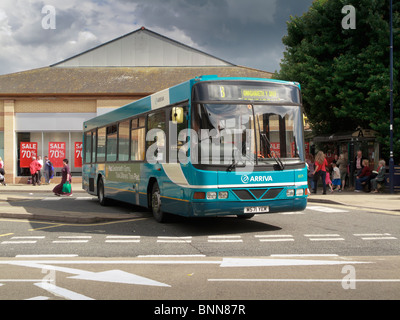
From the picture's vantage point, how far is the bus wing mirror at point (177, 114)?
10195 mm

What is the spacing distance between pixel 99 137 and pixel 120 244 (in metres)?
8.30

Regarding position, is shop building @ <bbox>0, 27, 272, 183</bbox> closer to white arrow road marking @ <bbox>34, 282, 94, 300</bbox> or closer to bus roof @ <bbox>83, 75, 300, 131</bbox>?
bus roof @ <bbox>83, 75, 300, 131</bbox>

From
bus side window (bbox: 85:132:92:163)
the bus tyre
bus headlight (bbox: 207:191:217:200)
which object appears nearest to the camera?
bus headlight (bbox: 207:191:217:200)

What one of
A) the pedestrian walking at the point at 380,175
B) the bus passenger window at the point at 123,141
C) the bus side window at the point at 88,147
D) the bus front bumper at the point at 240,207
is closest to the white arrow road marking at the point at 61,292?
the bus front bumper at the point at 240,207

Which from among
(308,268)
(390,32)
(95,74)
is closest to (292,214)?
(308,268)

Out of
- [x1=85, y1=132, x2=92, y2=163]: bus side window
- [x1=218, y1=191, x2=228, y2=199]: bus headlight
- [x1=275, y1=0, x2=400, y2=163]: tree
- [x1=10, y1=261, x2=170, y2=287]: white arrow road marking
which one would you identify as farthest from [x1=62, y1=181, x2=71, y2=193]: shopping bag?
[x1=10, y1=261, x2=170, y2=287]: white arrow road marking

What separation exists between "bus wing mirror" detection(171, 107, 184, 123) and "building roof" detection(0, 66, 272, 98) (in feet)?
76.6

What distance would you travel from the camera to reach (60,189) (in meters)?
21.0

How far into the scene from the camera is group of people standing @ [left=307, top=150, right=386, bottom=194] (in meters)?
20.4

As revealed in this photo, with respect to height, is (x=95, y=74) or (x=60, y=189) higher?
(x=95, y=74)

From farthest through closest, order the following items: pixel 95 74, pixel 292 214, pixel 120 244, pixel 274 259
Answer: pixel 95 74 < pixel 292 214 < pixel 120 244 < pixel 274 259

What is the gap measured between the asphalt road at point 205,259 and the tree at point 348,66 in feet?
34.3

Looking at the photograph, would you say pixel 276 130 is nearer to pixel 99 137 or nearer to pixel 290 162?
pixel 290 162

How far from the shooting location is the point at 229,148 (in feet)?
31.8
